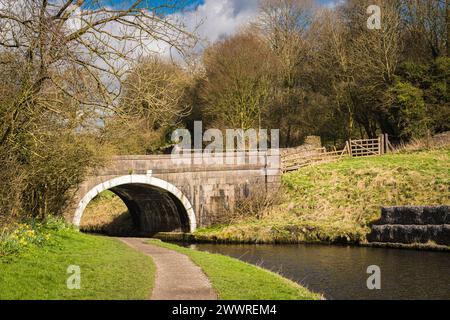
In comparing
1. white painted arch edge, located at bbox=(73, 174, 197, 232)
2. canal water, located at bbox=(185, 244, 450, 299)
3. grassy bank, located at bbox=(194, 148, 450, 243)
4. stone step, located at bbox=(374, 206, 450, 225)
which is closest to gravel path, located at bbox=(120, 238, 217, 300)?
canal water, located at bbox=(185, 244, 450, 299)

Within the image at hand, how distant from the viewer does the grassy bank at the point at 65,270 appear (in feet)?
29.1

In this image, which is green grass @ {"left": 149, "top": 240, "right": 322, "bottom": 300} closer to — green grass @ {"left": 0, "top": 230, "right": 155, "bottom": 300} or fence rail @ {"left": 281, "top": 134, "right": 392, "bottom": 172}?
green grass @ {"left": 0, "top": 230, "right": 155, "bottom": 300}

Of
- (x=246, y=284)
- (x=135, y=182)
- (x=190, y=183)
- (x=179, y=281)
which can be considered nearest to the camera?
(x=179, y=281)

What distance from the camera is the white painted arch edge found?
23984 mm

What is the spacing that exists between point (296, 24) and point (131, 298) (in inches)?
1535

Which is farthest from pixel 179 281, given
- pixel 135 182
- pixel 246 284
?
pixel 135 182

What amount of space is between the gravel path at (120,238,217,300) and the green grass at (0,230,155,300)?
0.70 feet

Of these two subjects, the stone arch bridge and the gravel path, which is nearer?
the gravel path

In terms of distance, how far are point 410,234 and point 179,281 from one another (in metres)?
12.8

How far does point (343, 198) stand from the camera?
2561 centimetres

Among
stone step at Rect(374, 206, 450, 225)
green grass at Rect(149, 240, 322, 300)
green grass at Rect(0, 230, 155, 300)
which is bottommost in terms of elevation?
green grass at Rect(149, 240, 322, 300)

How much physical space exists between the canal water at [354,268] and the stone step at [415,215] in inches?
55.8

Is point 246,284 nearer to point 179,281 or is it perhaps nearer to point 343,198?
point 179,281

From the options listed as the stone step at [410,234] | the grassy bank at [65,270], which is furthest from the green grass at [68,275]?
the stone step at [410,234]
